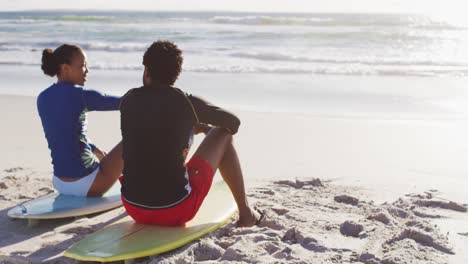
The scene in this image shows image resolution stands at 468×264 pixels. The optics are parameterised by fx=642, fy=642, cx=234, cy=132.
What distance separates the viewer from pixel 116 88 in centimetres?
1036

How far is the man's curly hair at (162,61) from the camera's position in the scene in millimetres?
3348

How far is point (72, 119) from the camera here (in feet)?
13.1

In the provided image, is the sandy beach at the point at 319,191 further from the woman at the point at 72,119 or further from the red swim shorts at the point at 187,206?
the woman at the point at 72,119

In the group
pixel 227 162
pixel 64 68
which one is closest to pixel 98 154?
pixel 64 68

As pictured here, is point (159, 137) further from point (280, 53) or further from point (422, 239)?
point (280, 53)

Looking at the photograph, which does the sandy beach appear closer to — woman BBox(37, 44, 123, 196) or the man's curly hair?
woman BBox(37, 44, 123, 196)

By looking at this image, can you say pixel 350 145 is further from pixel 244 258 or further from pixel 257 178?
pixel 244 258

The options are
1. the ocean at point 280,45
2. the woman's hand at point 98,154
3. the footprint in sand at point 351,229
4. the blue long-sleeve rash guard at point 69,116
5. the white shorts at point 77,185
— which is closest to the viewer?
the footprint in sand at point 351,229

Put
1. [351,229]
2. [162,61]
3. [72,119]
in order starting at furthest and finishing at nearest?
[72,119], [351,229], [162,61]

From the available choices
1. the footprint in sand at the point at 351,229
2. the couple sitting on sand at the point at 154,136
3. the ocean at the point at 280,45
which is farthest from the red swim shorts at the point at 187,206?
the ocean at the point at 280,45

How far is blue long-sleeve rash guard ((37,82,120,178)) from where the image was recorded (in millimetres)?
3992

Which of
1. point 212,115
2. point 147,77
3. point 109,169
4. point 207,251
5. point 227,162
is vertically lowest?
point 207,251

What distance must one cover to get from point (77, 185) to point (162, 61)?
4.25ft

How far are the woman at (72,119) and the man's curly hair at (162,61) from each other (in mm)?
651
